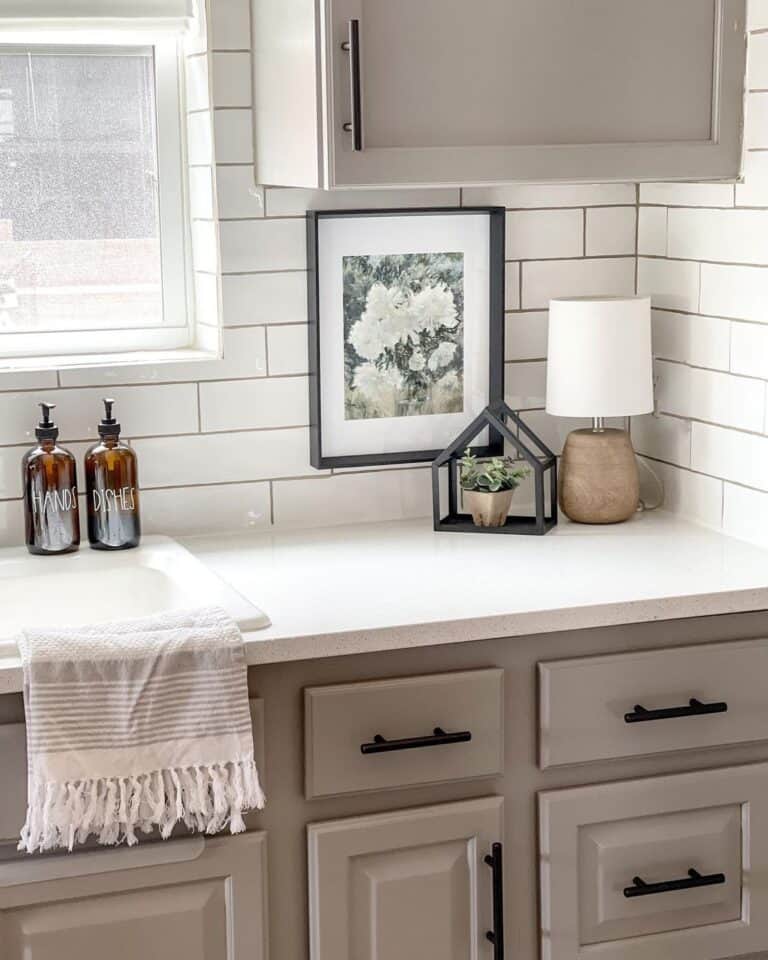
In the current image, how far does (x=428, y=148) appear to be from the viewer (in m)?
2.11

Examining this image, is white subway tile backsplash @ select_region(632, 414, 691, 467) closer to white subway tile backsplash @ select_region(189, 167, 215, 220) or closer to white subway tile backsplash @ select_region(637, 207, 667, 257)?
white subway tile backsplash @ select_region(637, 207, 667, 257)

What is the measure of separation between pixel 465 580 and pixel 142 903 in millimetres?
651

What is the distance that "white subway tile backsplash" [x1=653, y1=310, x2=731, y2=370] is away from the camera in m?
2.38

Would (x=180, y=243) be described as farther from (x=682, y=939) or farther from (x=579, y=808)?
(x=682, y=939)

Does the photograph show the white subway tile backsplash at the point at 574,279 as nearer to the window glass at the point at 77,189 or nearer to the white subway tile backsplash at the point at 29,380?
the window glass at the point at 77,189

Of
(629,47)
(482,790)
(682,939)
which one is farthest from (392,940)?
(629,47)

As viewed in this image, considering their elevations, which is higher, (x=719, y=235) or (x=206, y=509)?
(x=719, y=235)

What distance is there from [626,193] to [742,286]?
39 centimetres

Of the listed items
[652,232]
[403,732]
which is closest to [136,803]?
[403,732]

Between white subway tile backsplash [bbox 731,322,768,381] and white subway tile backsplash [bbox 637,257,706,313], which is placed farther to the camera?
white subway tile backsplash [bbox 637,257,706,313]

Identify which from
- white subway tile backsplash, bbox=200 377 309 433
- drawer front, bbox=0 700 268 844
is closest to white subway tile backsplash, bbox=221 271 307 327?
white subway tile backsplash, bbox=200 377 309 433

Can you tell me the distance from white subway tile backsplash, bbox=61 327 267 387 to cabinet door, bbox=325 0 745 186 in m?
0.44

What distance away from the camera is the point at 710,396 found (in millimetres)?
2424

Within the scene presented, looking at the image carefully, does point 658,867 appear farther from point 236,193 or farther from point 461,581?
point 236,193
